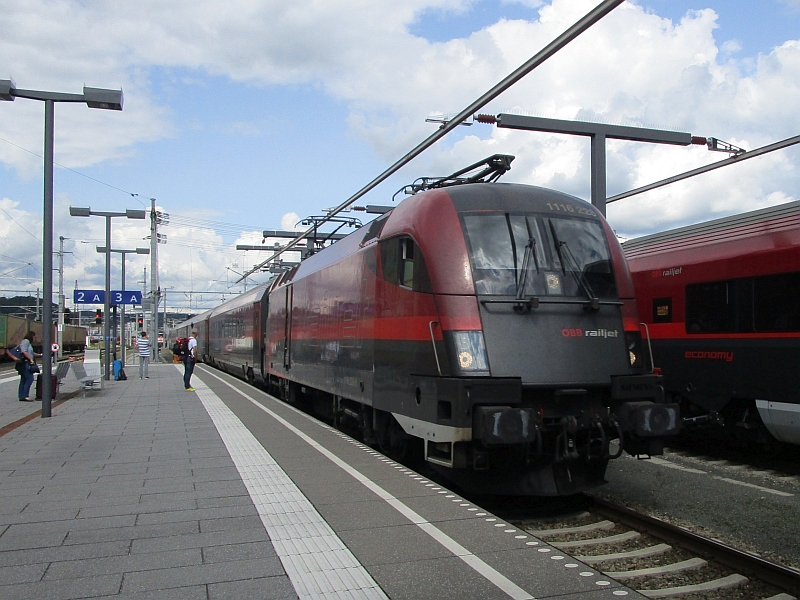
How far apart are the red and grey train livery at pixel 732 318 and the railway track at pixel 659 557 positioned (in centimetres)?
346

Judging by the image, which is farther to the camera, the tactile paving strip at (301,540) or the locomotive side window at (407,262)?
the locomotive side window at (407,262)

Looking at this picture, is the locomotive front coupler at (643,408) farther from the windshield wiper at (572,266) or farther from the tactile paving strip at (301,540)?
the tactile paving strip at (301,540)

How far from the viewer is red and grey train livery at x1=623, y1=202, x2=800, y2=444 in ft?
29.1

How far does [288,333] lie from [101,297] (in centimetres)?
1249

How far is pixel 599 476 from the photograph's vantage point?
7074 mm

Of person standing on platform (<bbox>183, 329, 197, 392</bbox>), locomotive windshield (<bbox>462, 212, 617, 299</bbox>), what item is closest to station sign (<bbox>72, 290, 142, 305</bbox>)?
person standing on platform (<bbox>183, 329, 197, 392</bbox>)

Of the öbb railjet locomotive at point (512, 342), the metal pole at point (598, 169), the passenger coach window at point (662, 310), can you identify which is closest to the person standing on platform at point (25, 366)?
the öbb railjet locomotive at point (512, 342)

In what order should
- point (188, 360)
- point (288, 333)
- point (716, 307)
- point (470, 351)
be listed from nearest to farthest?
point (470, 351) < point (716, 307) < point (288, 333) < point (188, 360)

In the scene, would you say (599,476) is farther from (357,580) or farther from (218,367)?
(218,367)

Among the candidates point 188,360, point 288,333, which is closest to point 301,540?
point 288,333

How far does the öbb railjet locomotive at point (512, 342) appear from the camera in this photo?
6.68 metres

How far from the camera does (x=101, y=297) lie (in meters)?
25.2

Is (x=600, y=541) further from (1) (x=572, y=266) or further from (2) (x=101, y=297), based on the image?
(2) (x=101, y=297)

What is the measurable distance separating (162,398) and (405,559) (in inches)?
543
